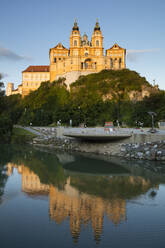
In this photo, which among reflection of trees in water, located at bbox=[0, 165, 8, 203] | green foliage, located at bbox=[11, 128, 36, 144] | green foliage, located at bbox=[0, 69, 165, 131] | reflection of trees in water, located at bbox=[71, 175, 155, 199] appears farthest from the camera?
green foliage, located at bbox=[0, 69, 165, 131]

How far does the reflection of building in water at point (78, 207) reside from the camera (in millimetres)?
11758

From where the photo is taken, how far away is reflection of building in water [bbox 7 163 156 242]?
11758mm

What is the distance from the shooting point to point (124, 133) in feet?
101

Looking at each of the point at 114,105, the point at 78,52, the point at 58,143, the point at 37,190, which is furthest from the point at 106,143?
the point at 78,52

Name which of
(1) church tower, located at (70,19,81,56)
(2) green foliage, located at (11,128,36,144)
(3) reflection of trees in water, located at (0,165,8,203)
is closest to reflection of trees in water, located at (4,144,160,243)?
(3) reflection of trees in water, located at (0,165,8,203)

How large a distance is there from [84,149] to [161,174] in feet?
53.0

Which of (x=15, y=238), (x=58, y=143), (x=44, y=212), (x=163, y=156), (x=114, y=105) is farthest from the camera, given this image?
(x=114, y=105)

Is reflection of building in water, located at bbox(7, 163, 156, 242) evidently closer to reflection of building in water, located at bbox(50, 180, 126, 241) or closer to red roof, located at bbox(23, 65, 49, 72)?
reflection of building in water, located at bbox(50, 180, 126, 241)

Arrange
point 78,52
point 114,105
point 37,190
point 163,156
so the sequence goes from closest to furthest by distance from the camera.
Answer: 1. point 37,190
2. point 163,156
3. point 114,105
4. point 78,52

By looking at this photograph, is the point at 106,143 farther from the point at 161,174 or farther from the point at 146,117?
the point at 146,117

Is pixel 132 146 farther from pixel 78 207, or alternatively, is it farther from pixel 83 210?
pixel 83 210

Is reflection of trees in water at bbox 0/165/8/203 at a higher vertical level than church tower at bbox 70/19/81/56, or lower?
lower

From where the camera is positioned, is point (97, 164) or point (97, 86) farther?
point (97, 86)

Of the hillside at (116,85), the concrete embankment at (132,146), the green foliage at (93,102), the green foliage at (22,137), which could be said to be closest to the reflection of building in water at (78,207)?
the concrete embankment at (132,146)
